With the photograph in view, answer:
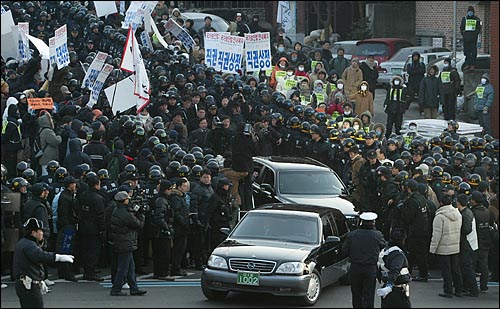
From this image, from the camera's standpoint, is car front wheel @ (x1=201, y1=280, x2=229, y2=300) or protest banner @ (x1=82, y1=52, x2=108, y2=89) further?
protest banner @ (x1=82, y1=52, x2=108, y2=89)

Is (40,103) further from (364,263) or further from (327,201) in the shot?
(364,263)

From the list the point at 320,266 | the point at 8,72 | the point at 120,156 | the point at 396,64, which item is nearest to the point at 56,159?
the point at 120,156

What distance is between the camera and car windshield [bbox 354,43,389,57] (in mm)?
37906

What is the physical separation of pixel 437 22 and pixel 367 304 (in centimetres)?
3039

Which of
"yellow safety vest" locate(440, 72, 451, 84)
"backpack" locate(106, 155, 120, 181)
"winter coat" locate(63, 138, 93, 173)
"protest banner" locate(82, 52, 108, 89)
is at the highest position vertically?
"protest banner" locate(82, 52, 108, 89)

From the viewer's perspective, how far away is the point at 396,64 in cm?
3550

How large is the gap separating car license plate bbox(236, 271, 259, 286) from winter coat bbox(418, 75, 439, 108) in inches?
597

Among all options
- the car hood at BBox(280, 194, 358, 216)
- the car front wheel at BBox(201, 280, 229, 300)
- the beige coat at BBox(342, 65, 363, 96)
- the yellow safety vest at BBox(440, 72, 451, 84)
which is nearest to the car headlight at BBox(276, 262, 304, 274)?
the car front wheel at BBox(201, 280, 229, 300)

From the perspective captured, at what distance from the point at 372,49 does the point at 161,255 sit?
21.9 m

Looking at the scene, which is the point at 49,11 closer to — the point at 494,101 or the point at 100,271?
the point at 494,101

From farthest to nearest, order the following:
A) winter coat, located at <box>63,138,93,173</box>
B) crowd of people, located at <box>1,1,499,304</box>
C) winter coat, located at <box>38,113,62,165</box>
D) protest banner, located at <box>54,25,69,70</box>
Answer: protest banner, located at <box>54,25,69,70</box>
winter coat, located at <box>38,113,62,165</box>
winter coat, located at <box>63,138,93,173</box>
crowd of people, located at <box>1,1,499,304</box>

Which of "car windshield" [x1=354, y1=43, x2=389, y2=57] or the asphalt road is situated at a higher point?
"car windshield" [x1=354, y1=43, x2=389, y2=57]

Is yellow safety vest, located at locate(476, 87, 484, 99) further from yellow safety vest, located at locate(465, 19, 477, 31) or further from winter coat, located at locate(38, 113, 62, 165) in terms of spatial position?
winter coat, located at locate(38, 113, 62, 165)

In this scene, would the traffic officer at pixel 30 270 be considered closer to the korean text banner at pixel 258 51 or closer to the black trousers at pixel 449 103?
the korean text banner at pixel 258 51
